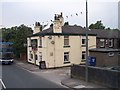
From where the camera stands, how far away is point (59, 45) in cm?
3800

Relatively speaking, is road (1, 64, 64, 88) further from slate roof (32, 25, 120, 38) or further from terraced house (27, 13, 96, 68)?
slate roof (32, 25, 120, 38)

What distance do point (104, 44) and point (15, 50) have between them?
61.9 ft

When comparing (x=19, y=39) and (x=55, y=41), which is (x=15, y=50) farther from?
(x=55, y=41)

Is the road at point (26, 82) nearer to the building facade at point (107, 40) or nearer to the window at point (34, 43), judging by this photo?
the window at point (34, 43)

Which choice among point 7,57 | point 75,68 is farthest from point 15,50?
point 75,68

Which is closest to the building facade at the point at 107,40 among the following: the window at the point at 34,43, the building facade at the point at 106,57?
the building facade at the point at 106,57

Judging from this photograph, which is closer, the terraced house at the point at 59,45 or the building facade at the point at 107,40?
the terraced house at the point at 59,45

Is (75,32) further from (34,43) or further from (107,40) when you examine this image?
(107,40)

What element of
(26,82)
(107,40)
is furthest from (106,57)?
(26,82)

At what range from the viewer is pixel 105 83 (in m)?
19.9

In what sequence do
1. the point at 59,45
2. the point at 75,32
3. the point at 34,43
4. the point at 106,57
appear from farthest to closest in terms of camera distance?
1. the point at 34,43
2. the point at 75,32
3. the point at 59,45
4. the point at 106,57

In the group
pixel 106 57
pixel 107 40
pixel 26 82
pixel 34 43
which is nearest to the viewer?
pixel 26 82

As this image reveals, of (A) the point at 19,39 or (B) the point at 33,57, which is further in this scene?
(A) the point at 19,39

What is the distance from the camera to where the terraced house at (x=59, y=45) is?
122ft
